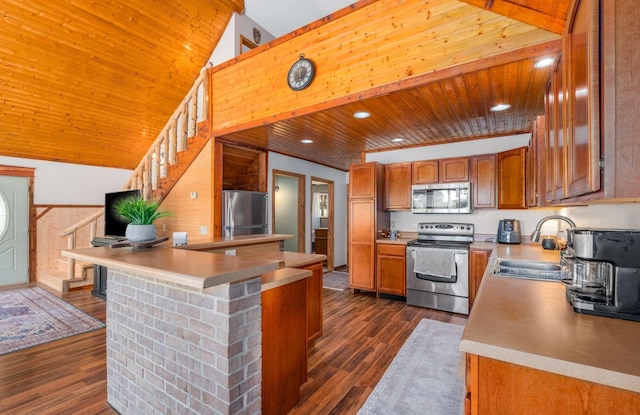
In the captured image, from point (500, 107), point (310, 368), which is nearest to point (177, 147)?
point (310, 368)

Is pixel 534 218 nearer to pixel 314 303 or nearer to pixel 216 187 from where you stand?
pixel 314 303

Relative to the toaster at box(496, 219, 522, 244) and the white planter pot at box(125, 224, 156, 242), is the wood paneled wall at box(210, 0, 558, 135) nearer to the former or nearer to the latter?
the white planter pot at box(125, 224, 156, 242)

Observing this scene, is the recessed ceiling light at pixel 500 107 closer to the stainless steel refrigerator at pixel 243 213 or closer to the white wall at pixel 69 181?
the stainless steel refrigerator at pixel 243 213

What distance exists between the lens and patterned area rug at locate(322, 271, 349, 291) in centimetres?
552

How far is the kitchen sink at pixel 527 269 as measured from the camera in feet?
7.45

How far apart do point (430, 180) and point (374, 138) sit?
1.12 m

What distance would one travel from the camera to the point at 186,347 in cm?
160

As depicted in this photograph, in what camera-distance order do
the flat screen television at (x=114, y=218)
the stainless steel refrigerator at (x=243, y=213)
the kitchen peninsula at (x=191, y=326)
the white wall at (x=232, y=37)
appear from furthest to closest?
1. the white wall at (x=232, y=37)
2. the flat screen television at (x=114, y=218)
3. the stainless steel refrigerator at (x=243, y=213)
4. the kitchen peninsula at (x=191, y=326)

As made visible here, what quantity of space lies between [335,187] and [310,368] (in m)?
4.90

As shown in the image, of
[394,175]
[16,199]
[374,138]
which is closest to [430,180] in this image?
[394,175]

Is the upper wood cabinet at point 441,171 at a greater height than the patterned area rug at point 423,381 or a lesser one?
greater

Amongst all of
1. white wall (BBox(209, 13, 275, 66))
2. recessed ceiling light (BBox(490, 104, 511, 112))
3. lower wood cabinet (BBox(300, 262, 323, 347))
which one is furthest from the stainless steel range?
white wall (BBox(209, 13, 275, 66))

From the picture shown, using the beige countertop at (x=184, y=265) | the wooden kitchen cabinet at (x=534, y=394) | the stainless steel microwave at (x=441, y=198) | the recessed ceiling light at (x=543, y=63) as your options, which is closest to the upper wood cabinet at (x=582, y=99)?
the wooden kitchen cabinet at (x=534, y=394)

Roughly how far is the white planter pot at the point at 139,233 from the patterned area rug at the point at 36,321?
2270 millimetres
